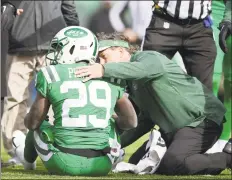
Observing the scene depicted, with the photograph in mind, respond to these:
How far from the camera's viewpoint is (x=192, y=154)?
5.70 m

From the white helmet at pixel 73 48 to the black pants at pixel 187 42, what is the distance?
5.14ft

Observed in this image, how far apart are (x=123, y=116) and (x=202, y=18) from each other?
6.00 feet

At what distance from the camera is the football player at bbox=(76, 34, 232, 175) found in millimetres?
5363

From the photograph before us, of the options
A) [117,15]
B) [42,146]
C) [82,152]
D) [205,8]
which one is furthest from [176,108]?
[117,15]

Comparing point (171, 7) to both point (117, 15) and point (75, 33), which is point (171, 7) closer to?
point (75, 33)

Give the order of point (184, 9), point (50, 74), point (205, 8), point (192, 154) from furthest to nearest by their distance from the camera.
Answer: point (205, 8), point (184, 9), point (192, 154), point (50, 74)

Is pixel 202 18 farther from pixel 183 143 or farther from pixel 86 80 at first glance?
pixel 86 80

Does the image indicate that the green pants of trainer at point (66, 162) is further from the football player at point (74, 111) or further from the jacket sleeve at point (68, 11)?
the jacket sleeve at point (68, 11)

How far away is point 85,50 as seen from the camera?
5059mm

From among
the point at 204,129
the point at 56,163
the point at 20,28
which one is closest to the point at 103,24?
the point at 20,28

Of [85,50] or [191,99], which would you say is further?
[191,99]

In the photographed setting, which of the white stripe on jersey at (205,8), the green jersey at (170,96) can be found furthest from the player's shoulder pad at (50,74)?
the white stripe on jersey at (205,8)

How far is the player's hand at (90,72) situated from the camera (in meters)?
4.92

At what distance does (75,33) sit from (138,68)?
17.3 inches
